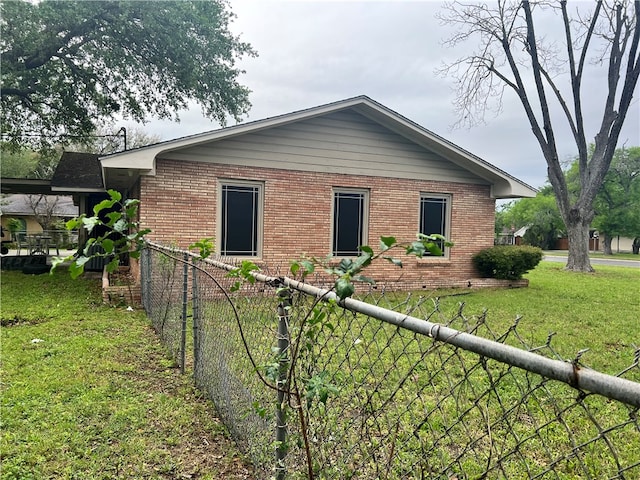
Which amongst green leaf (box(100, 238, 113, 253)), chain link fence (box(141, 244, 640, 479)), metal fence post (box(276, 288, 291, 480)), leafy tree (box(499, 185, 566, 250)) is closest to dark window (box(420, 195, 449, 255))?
chain link fence (box(141, 244, 640, 479))

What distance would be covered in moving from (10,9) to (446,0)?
590 inches

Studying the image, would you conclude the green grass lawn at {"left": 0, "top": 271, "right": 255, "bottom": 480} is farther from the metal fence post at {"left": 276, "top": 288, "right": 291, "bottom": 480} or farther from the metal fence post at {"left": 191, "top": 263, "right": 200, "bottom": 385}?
the metal fence post at {"left": 276, "top": 288, "right": 291, "bottom": 480}

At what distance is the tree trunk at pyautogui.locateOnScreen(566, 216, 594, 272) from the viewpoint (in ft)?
58.4

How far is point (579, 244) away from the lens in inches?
703

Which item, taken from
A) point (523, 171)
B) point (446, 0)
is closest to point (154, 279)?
point (446, 0)

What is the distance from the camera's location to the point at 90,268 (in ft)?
43.2

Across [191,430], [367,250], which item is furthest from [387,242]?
[191,430]

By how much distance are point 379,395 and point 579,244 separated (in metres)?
18.3

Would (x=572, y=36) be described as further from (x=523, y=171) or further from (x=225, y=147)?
(x=523, y=171)

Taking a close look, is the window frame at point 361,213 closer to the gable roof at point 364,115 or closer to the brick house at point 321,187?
the brick house at point 321,187

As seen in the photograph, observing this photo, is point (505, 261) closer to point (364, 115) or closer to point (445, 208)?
point (445, 208)

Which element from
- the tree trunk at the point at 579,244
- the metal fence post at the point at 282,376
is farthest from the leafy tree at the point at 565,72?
the metal fence post at the point at 282,376

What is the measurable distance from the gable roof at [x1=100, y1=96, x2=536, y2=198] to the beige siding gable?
183 mm

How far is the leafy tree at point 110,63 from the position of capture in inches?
504
